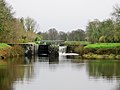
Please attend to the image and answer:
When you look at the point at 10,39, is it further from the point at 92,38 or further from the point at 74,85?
the point at 74,85

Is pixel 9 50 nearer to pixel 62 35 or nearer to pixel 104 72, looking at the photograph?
pixel 104 72

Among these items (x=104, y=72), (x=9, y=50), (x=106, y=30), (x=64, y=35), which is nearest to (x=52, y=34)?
(x=64, y=35)

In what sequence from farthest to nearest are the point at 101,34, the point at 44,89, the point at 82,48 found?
the point at 101,34 → the point at 82,48 → the point at 44,89

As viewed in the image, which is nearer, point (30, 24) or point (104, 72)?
point (104, 72)

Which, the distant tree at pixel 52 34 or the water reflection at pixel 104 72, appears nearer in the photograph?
the water reflection at pixel 104 72

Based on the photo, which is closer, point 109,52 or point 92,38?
point 109,52

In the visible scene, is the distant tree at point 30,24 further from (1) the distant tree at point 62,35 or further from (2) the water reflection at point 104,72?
(2) the water reflection at point 104,72

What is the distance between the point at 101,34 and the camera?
77.2 m

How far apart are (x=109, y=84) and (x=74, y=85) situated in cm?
214

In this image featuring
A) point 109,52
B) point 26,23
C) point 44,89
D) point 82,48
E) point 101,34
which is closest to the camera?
point 44,89

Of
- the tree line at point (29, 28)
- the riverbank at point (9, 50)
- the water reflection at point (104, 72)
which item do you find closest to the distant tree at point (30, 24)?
the tree line at point (29, 28)

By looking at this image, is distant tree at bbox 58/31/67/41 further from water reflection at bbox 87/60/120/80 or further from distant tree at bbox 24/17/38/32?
water reflection at bbox 87/60/120/80

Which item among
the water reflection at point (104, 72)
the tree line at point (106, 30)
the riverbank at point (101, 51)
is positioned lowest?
the water reflection at point (104, 72)

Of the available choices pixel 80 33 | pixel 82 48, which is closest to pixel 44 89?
pixel 82 48
